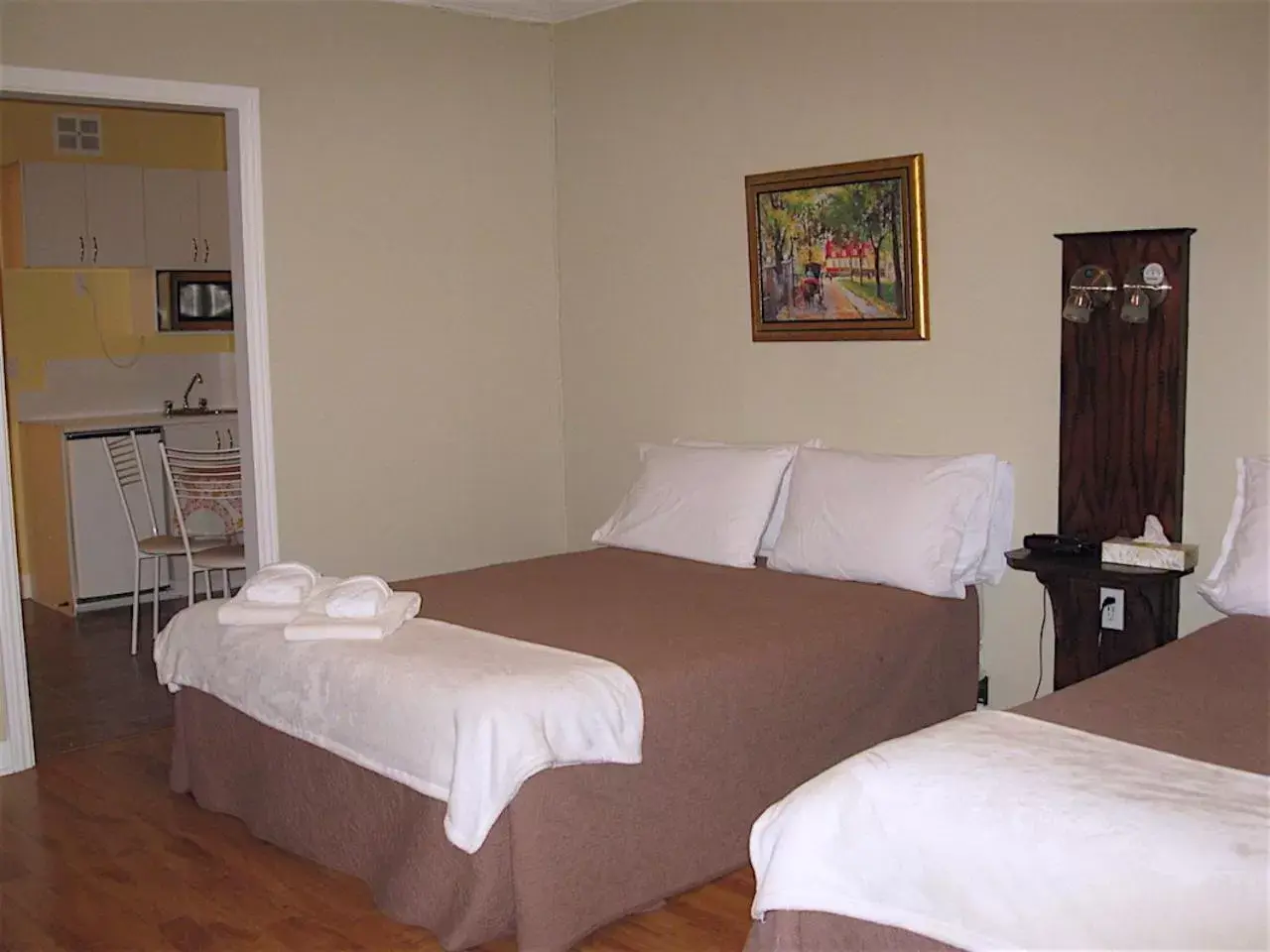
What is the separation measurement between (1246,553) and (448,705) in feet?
6.49

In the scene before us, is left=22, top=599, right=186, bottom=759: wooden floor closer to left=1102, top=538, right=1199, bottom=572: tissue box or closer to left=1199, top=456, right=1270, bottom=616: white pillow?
left=1102, top=538, right=1199, bottom=572: tissue box

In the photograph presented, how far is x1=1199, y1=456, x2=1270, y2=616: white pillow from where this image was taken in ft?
10.5

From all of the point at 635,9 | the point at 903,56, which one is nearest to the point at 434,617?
the point at 903,56

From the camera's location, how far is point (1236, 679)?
2.73m

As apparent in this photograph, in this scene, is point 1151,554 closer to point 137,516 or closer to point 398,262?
point 398,262

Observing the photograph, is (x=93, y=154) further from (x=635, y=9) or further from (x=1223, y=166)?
(x=1223, y=166)

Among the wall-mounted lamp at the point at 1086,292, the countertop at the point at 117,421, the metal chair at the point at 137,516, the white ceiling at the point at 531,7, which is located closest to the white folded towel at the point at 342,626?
the wall-mounted lamp at the point at 1086,292

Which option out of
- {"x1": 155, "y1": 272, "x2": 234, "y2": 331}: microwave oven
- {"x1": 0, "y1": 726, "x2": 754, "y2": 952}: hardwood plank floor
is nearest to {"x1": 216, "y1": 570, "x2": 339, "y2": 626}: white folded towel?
{"x1": 0, "y1": 726, "x2": 754, "y2": 952}: hardwood plank floor

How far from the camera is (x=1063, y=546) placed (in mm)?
3684

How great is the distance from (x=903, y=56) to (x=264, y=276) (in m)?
2.28

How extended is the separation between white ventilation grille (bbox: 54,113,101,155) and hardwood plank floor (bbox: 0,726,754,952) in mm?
3673

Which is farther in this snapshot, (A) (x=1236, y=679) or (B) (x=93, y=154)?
(B) (x=93, y=154)

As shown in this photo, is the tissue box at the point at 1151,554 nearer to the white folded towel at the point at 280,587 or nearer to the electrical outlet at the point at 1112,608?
the electrical outlet at the point at 1112,608

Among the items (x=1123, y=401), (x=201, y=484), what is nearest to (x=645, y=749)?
(x=1123, y=401)
